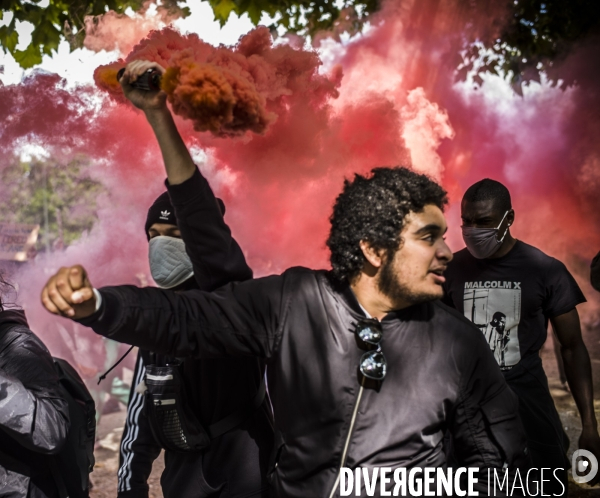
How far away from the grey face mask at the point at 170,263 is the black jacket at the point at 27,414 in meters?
0.55

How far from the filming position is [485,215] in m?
3.62

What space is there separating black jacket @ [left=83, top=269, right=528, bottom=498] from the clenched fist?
0.13 metres

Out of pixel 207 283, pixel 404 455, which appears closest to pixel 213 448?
pixel 207 283

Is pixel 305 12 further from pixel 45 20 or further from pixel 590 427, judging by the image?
pixel 590 427

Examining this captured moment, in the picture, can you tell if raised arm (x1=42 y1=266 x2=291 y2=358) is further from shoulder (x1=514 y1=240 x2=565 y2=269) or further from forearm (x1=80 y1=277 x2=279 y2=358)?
shoulder (x1=514 y1=240 x2=565 y2=269)

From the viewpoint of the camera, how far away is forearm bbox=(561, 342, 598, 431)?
138 inches

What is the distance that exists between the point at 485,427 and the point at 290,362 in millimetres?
646

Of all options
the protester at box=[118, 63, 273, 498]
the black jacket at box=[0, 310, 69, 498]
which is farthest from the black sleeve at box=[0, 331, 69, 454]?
the protester at box=[118, 63, 273, 498]

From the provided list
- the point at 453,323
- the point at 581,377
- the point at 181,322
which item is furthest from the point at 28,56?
the point at 581,377

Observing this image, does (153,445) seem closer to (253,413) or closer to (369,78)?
(253,413)

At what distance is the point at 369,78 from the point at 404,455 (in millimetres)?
4306

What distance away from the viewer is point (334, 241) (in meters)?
2.40

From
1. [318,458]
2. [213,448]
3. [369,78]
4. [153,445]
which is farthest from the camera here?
[369,78]

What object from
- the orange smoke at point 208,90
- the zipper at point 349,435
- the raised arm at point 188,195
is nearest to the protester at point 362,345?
the zipper at point 349,435
